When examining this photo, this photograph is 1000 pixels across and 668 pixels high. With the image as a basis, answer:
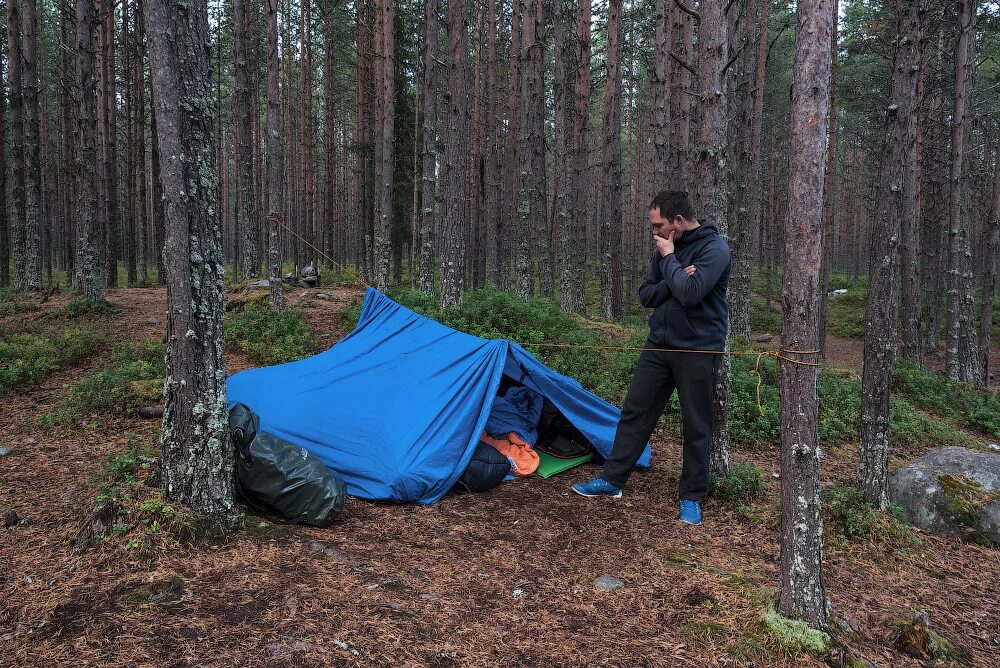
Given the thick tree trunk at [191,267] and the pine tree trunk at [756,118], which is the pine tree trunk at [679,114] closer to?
the pine tree trunk at [756,118]

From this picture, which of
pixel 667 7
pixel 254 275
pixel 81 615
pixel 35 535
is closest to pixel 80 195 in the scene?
pixel 254 275

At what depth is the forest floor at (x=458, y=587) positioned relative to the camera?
2.64 metres

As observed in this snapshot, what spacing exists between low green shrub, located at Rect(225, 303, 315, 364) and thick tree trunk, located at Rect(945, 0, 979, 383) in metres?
11.3

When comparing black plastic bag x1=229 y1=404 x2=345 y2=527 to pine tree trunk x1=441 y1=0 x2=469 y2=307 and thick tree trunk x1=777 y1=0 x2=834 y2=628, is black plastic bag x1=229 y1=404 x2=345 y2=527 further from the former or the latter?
pine tree trunk x1=441 y1=0 x2=469 y2=307

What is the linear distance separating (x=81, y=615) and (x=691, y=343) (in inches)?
149

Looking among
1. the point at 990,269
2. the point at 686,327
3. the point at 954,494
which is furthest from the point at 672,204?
the point at 990,269

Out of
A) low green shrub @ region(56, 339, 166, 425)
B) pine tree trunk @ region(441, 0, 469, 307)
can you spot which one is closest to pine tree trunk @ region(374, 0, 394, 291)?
pine tree trunk @ region(441, 0, 469, 307)

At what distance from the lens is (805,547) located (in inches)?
111

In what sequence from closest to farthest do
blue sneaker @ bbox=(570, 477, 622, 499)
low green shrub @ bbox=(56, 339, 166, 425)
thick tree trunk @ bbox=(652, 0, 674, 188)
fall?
blue sneaker @ bbox=(570, 477, 622, 499) → low green shrub @ bbox=(56, 339, 166, 425) → thick tree trunk @ bbox=(652, 0, 674, 188)

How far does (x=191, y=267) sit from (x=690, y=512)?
12.1 feet

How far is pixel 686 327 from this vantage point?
4.12 meters

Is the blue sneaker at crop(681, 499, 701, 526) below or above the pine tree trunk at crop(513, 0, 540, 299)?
below

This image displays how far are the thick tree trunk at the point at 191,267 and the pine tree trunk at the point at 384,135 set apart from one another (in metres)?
9.05

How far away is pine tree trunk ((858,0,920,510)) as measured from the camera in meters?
4.40
